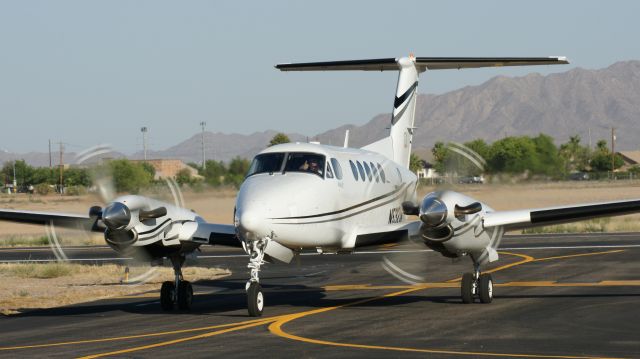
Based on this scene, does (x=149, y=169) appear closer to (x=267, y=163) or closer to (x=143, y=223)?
(x=143, y=223)

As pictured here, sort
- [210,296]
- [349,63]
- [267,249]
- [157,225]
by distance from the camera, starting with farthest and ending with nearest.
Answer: [349,63] → [210,296] → [157,225] → [267,249]

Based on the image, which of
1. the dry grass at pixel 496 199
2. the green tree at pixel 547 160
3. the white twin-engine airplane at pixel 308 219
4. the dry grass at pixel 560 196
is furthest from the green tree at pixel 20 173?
the white twin-engine airplane at pixel 308 219

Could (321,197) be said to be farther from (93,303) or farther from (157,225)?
(93,303)

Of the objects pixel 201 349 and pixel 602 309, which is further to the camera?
pixel 602 309

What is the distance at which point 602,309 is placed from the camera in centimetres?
1828

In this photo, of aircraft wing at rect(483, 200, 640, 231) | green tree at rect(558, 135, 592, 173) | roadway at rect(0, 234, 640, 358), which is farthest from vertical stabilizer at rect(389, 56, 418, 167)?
aircraft wing at rect(483, 200, 640, 231)

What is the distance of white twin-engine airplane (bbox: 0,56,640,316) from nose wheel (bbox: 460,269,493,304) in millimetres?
20

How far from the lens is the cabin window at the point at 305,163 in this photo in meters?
18.8

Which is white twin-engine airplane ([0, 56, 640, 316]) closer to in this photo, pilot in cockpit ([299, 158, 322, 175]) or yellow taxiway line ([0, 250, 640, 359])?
pilot in cockpit ([299, 158, 322, 175])

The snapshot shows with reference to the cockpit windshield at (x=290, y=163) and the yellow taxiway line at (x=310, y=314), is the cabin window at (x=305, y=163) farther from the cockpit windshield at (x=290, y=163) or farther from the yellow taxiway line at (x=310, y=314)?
the yellow taxiway line at (x=310, y=314)

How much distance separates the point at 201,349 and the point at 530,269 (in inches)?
653

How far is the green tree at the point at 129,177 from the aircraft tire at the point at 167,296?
96.3 inches

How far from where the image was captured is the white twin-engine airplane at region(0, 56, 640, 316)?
17719 millimetres

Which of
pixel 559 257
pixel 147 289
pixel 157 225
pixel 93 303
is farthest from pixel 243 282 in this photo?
pixel 559 257
